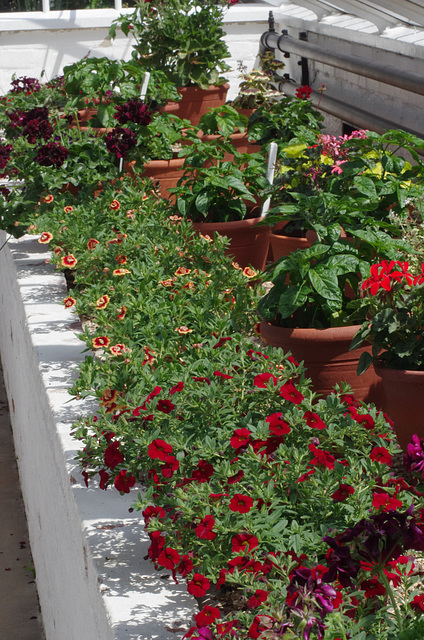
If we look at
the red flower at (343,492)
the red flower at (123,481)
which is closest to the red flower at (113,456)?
the red flower at (123,481)

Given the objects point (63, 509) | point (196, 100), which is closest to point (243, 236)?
point (63, 509)

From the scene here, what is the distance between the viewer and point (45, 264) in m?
3.61

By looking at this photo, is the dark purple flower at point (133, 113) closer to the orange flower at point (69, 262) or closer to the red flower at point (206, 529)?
the orange flower at point (69, 262)

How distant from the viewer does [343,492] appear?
144cm

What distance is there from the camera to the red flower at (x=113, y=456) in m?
1.68

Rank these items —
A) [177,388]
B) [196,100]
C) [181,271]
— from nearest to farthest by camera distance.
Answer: [177,388] < [181,271] < [196,100]

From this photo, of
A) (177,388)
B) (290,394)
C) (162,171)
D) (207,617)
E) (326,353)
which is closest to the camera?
(207,617)

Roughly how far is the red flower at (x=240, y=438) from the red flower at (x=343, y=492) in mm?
211

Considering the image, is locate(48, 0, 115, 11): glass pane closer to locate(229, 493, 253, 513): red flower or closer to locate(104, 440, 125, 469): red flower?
locate(104, 440, 125, 469): red flower

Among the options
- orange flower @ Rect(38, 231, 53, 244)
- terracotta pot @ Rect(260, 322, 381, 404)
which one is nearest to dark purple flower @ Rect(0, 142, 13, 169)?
orange flower @ Rect(38, 231, 53, 244)

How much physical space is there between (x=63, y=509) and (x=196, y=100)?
3.82 meters

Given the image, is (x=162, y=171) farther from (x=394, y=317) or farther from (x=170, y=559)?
(x=170, y=559)

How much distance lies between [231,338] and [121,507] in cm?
55

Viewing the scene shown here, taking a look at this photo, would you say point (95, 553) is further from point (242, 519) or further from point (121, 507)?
point (242, 519)
